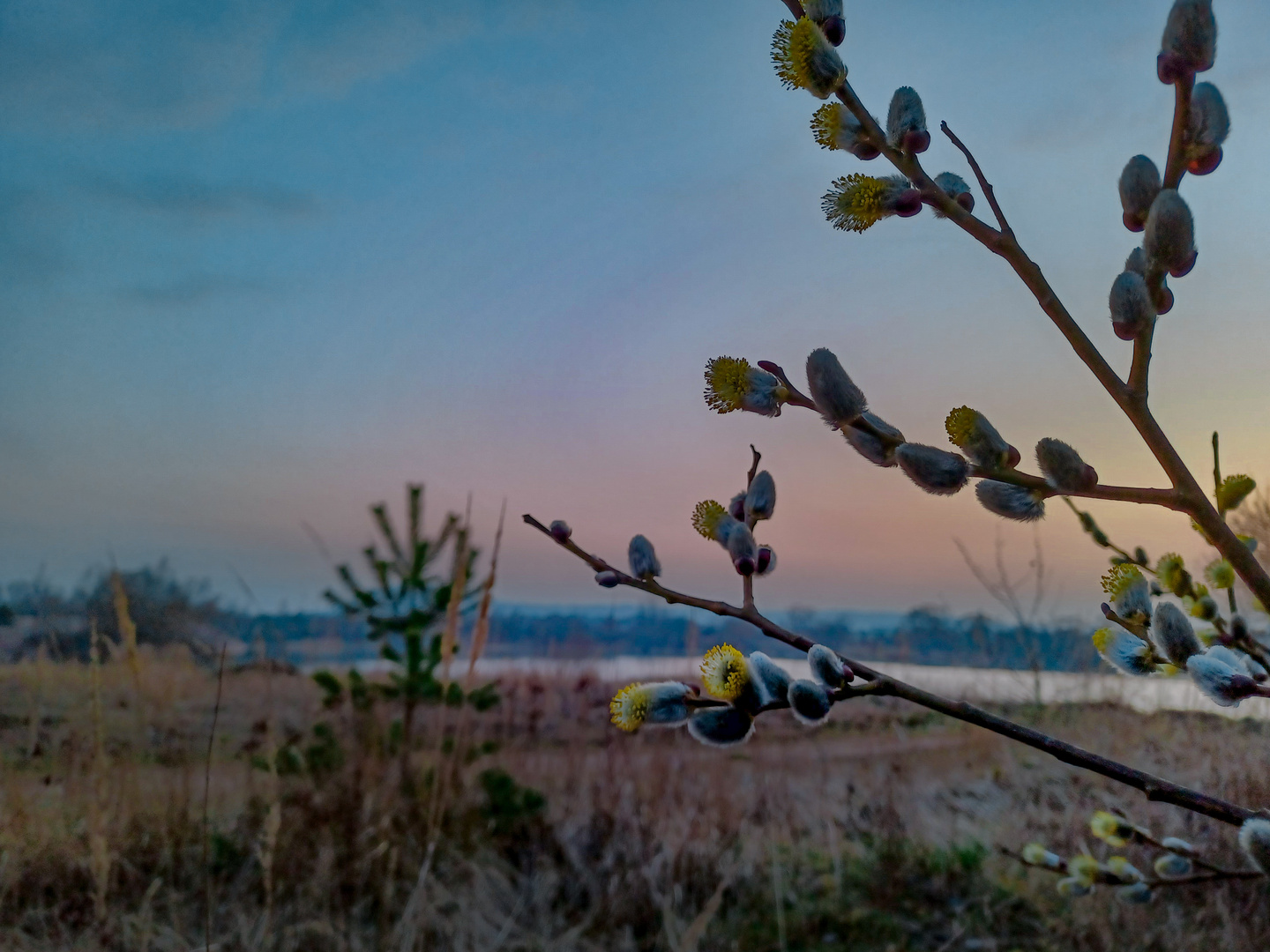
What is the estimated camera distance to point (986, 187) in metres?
0.74

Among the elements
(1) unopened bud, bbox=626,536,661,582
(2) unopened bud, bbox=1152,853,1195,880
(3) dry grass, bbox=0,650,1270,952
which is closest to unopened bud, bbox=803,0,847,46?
(1) unopened bud, bbox=626,536,661,582

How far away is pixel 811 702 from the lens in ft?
2.10

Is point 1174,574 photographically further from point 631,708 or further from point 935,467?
point 631,708

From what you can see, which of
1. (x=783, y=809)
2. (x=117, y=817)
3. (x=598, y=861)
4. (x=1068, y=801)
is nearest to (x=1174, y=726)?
(x=1068, y=801)

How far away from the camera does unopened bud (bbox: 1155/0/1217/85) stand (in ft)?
2.31

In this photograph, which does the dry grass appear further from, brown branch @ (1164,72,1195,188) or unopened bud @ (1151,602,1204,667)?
brown branch @ (1164,72,1195,188)

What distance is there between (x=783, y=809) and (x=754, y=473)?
368 centimetres

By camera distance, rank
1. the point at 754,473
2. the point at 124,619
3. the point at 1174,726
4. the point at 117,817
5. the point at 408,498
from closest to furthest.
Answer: the point at 754,473 < the point at 124,619 < the point at 117,817 < the point at 408,498 < the point at 1174,726

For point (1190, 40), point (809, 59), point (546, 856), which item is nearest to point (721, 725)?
point (809, 59)

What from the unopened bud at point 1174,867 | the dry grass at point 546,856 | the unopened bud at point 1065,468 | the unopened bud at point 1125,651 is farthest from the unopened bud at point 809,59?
the dry grass at point 546,856

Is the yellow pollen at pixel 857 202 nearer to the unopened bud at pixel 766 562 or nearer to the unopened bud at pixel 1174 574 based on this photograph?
the unopened bud at pixel 766 562

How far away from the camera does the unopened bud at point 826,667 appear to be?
657 mm

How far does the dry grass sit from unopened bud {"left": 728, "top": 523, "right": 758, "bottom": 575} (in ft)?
4.46

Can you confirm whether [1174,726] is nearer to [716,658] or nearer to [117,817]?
[117,817]
